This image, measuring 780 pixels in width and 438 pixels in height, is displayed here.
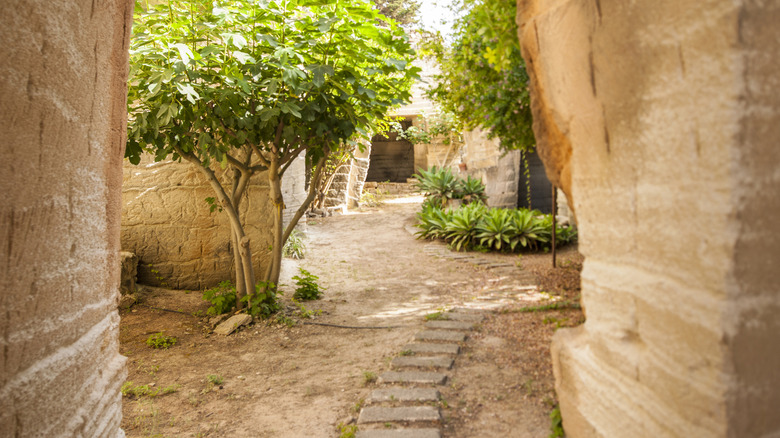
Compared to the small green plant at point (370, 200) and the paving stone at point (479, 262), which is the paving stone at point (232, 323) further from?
the small green plant at point (370, 200)

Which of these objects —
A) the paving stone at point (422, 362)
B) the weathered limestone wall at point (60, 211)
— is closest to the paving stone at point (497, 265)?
the paving stone at point (422, 362)

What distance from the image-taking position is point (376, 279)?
6.25 metres

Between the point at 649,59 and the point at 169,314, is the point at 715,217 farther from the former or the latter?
the point at 169,314

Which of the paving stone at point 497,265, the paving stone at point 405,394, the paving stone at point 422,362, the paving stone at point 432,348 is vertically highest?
the paving stone at point 497,265

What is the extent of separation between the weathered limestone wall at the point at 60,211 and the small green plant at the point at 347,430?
103 cm

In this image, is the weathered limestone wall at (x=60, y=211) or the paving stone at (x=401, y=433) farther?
the paving stone at (x=401, y=433)

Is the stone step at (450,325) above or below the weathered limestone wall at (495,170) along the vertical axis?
below

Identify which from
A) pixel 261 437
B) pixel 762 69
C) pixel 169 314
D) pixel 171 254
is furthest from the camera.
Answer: pixel 171 254

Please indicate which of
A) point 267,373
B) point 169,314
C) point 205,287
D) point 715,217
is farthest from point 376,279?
point 715,217

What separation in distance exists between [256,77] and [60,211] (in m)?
2.49

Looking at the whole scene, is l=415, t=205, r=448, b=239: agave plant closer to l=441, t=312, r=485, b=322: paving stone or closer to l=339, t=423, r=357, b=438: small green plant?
l=441, t=312, r=485, b=322: paving stone

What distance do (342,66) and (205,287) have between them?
287 cm

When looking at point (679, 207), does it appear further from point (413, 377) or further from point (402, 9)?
point (402, 9)

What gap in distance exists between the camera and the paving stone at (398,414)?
2.51 meters
